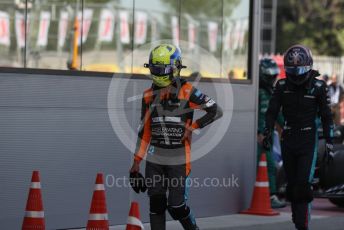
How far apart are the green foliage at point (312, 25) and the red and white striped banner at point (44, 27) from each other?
105ft

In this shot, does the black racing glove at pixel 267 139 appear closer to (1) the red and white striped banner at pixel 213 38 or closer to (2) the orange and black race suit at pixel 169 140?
(2) the orange and black race suit at pixel 169 140

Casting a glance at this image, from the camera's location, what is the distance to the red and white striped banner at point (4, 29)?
19.5m

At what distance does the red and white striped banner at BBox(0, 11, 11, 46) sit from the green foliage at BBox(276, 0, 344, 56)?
32.4 metres

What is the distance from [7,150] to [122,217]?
1.85 meters

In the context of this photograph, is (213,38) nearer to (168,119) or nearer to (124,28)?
(124,28)

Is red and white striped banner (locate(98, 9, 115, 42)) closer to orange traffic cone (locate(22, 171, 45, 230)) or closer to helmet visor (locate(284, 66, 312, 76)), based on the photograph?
helmet visor (locate(284, 66, 312, 76))

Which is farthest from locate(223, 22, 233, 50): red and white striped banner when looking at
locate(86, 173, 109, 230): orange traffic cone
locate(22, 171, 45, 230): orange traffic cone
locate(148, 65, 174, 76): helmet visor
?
locate(22, 171, 45, 230): orange traffic cone

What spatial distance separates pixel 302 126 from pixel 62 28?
12114mm

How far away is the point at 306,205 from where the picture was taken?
29.6ft

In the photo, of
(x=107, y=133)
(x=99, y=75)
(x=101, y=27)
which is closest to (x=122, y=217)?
(x=107, y=133)

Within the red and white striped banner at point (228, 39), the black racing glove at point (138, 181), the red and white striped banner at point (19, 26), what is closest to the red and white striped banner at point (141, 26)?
the red and white striped banner at point (19, 26)

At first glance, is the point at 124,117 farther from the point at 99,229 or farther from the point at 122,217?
the point at 99,229

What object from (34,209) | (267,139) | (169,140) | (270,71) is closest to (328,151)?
(267,139)

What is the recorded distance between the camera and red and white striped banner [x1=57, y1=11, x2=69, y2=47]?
19656 millimetres
